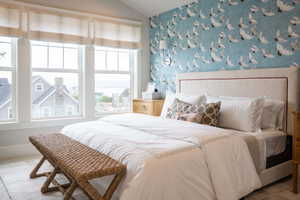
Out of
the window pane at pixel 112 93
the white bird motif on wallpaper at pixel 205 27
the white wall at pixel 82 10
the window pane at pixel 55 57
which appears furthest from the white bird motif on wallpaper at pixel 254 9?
the window pane at pixel 55 57

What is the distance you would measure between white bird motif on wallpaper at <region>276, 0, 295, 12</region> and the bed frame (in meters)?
0.72

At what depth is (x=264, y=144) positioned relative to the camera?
2.52 m

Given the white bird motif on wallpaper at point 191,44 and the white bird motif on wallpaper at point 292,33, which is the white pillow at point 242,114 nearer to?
the white bird motif on wallpaper at point 292,33

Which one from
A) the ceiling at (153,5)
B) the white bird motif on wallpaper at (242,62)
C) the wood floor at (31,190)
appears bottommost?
the wood floor at (31,190)

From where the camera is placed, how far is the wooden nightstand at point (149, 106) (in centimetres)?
431

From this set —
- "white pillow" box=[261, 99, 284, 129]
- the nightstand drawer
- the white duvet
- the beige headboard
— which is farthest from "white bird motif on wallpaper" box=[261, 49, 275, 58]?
the nightstand drawer

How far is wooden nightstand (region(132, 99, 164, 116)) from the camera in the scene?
14.1ft

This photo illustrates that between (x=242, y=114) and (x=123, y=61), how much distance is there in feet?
9.00

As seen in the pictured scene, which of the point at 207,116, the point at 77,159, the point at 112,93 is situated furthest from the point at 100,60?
the point at 77,159

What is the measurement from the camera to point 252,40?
130 inches

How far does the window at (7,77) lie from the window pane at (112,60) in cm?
157

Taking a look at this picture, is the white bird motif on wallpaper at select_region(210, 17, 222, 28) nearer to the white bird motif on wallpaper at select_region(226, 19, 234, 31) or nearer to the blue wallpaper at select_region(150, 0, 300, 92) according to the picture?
the blue wallpaper at select_region(150, 0, 300, 92)

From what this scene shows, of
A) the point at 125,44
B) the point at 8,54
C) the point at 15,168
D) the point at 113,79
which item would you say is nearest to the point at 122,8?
the point at 125,44

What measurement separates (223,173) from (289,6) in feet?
7.19
